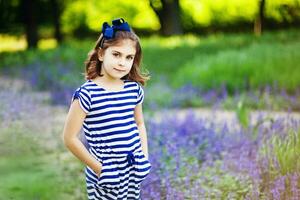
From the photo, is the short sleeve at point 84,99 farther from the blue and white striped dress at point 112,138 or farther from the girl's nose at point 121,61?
the girl's nose at point 121,61

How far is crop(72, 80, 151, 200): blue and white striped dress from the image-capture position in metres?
3.06

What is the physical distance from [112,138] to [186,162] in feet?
7.96

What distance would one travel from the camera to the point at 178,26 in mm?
21844

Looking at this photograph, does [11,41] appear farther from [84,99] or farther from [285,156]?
[84,99]

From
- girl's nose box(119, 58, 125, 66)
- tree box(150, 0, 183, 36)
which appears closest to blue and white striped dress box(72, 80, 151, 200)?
girl's nose box(119, 58, 125, 66)

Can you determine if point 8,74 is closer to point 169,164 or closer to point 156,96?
point 156,96

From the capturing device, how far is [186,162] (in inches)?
213

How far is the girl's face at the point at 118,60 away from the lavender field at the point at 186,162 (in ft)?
4.47

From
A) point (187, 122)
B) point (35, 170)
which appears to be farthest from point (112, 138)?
point (187, 122)

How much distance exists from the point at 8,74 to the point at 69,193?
28.0 feet

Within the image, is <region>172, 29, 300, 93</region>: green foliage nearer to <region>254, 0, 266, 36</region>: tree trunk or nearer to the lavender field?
the lavender field

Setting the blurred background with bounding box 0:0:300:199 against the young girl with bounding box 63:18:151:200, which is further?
the blurred background with bounding box 0:0:300:199

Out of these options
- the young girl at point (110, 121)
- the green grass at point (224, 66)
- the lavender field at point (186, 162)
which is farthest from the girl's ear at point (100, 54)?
the green grass at point (224, 66)

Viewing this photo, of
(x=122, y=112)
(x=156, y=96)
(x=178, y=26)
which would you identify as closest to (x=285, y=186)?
(x=122, y=112)
